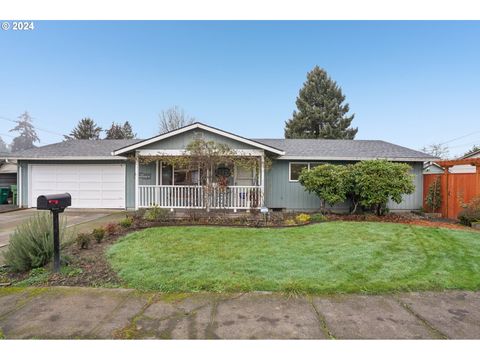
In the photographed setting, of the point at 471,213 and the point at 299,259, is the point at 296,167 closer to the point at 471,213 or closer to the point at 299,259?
the point at 471,213

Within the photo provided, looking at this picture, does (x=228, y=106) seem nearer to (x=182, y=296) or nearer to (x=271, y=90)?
(x=271, y=90)

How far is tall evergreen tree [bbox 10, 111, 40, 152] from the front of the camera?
2340 inches

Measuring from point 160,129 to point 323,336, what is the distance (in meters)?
31.2

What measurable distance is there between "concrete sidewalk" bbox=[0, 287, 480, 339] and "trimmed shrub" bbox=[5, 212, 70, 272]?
0.71 meters

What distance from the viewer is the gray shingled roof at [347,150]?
10773 millimetres

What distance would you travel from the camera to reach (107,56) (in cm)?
1402

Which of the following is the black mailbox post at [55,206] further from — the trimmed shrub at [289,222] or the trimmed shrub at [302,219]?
the trimmed shrub at [302,219]

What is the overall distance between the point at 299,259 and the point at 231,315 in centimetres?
222

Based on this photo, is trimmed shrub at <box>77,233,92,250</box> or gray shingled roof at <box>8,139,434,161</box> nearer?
trimmed shrub at <box>77,233,92,250</box>

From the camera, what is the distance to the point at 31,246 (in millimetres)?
4098

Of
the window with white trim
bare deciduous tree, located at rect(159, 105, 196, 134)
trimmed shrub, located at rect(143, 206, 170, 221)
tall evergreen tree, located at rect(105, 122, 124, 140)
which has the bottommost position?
trimmed shrub, located at rect(143, 206, 170, 221)

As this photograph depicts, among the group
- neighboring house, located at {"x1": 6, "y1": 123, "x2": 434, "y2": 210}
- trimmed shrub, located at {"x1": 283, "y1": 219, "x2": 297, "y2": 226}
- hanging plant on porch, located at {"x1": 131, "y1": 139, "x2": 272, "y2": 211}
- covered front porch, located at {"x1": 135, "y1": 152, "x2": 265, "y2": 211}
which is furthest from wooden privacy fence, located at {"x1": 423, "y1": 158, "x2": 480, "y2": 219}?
covered front porch, located at {"x1": 135, "y1": 152, "x2": 265, "y2": 211}

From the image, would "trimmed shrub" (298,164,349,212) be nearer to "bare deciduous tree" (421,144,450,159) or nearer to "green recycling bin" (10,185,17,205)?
"green recycling bin" (10,185,17,205)

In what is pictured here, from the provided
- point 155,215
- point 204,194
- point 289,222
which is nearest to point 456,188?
point 289,222
